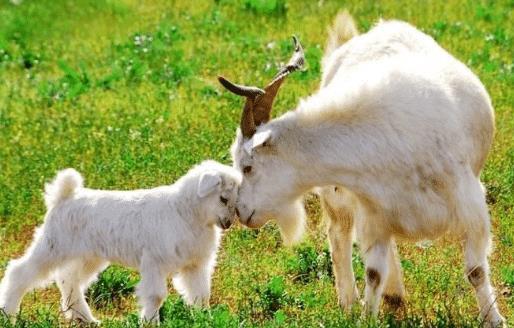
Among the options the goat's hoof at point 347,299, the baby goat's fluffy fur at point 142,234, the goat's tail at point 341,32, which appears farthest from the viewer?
the goat's tail at point 341,32

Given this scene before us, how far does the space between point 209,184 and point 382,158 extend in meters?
1.15

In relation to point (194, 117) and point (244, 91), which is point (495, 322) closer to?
point (244, 91)

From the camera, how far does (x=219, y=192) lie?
26.7 ft

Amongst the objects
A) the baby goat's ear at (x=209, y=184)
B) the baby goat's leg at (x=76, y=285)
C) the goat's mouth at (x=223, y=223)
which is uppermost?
the baby goat's ear at (x=209, y=184)

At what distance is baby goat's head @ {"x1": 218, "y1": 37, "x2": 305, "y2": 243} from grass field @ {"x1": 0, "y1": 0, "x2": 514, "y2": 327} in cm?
72

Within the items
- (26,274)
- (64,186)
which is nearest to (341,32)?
(64,186)

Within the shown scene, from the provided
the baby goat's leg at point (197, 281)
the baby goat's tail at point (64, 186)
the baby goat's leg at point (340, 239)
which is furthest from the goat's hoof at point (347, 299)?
the baby goat's tail at point (64, 186)

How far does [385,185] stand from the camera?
25.9 ft

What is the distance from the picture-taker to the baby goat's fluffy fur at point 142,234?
8180 mm

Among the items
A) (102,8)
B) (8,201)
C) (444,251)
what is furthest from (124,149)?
(102,8)

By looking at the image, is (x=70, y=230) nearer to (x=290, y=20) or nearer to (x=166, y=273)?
(x=166, y=273)

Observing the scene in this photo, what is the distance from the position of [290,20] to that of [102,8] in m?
3.36

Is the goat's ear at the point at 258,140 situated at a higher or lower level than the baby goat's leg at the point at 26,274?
higher

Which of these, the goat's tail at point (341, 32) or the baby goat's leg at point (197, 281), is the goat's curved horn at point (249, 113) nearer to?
the baby goat's leg at point (197, 281)
